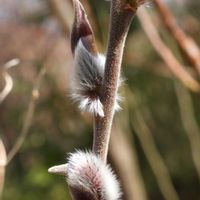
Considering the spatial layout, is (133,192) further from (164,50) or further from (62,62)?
(62,62)

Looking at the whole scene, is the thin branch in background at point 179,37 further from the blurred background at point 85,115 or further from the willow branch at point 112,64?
the blurred background at point 85,115

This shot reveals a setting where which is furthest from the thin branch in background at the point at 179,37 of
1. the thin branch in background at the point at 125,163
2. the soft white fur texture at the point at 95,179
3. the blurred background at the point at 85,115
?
the thin branch in background at the point at 125,163

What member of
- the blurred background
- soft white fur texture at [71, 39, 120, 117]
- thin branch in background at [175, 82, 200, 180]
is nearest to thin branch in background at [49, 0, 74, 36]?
the blurred background

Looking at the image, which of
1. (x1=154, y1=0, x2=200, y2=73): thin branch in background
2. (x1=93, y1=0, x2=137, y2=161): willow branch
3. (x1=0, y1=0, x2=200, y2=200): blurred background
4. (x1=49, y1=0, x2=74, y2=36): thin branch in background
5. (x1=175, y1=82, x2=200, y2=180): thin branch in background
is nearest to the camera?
(x1=93, y1=0, x2=137, y2=161): willow branch

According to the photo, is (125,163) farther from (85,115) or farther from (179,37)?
(179,37)

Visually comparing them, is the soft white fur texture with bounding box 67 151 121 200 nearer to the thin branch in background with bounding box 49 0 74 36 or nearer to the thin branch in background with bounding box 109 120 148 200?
the thin branch in background with bounding box 49 0 74 36

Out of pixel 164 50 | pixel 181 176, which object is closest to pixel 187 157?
pixel 181 176

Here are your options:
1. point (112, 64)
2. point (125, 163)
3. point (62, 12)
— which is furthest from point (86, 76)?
point (125, 163)
